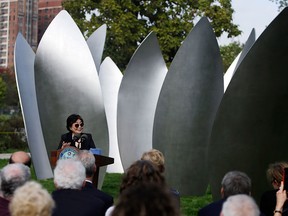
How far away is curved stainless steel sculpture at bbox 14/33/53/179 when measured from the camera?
45.7 feet

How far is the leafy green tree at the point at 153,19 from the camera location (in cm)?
3378

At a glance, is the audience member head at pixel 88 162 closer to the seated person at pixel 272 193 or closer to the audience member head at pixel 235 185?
the audience member head at pixel 235 185

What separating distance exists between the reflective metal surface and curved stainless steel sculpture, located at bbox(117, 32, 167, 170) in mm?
1685

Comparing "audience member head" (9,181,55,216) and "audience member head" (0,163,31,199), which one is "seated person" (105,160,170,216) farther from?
"audience member head" (9,181,55,216)

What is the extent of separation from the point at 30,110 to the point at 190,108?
4247 mm

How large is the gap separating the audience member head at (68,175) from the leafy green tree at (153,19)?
28784mm

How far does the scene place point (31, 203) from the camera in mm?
3480

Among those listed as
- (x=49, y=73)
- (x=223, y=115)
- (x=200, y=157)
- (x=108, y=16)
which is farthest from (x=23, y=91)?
(x=108, y=16)

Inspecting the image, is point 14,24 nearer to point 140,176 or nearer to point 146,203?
point 140,176

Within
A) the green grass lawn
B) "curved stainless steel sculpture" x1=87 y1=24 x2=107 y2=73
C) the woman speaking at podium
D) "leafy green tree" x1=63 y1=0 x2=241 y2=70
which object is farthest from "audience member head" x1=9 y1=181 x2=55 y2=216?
"leafy green tree" x1=63 y1=0 x2=241 y2=70

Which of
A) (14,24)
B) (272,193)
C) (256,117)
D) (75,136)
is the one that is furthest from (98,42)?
(14,24)

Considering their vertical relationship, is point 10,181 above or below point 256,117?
below

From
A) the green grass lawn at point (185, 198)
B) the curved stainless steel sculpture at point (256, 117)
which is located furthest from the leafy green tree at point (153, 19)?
the curved stainless steel sculpture at point (256, 117)

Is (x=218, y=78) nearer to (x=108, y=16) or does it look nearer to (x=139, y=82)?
(x=139, y=82)
